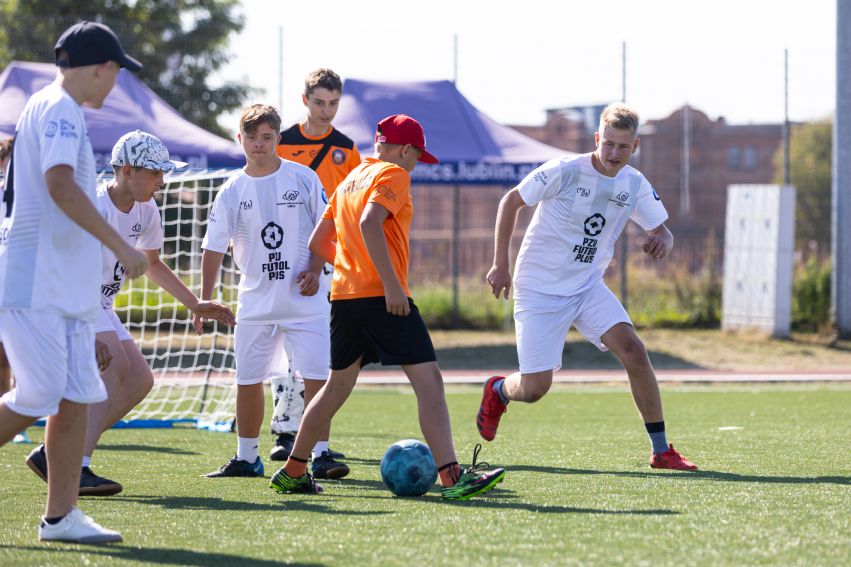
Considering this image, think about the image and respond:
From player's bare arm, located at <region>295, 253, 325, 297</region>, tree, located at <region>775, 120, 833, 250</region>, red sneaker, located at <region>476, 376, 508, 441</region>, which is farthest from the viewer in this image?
tree, located at <region>775, 120, 833, 250</region>

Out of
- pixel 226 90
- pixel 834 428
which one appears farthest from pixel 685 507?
pixel 226 90

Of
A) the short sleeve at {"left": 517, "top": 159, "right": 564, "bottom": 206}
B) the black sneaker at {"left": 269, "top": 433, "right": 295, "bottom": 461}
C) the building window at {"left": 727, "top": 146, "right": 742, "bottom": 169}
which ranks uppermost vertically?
the building window at {"left": 727, "top": 146, "right": 742, "bottom": 169}

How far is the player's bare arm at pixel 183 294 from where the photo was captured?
6.44 meters

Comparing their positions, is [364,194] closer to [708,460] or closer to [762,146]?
[708,460]

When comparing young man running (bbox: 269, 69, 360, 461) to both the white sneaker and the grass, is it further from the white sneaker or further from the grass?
the white sneaker

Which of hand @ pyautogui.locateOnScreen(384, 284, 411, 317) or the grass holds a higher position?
hand @ pyautogui.locateOnScreen(384, 284, 411, 317)

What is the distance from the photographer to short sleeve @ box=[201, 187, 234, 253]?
6777 mm

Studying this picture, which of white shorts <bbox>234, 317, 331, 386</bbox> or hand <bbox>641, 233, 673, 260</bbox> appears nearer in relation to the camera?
white shorts <bbox>234, 317, 331, 386</bbox>

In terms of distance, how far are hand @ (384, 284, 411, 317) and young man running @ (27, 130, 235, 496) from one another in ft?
3.80

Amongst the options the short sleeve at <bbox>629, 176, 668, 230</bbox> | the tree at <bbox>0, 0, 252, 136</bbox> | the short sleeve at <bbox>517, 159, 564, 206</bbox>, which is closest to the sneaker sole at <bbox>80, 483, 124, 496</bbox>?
the short sleeve at <bbox>517, 159, 564, 206</bbox>

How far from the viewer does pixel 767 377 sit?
15.0m

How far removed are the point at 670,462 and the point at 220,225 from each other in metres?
2.73

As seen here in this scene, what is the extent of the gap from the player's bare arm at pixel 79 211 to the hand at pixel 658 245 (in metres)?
3.35

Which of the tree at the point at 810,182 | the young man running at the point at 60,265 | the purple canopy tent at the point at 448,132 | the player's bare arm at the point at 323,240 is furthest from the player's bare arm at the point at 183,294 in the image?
the tree at the point at 810,182
